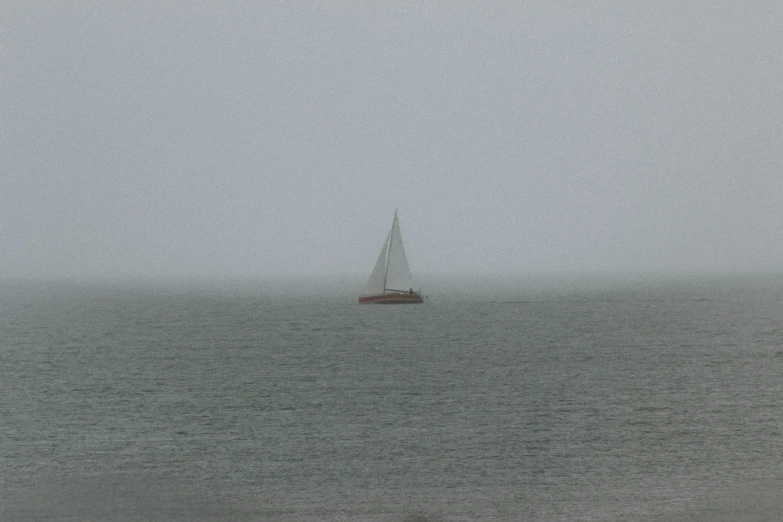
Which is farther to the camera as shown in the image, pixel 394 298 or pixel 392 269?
pixel 394 298

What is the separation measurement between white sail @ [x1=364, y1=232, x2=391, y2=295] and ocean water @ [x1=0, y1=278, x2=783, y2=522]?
39.3 metres

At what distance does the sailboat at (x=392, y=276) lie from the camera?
142125 mm

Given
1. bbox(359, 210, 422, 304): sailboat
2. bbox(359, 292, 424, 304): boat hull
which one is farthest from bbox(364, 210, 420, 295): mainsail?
bbox(359, 292, 424, 304): boat hull

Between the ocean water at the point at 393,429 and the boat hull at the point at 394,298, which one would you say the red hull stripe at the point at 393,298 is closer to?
the boat hull at the point at 394,298

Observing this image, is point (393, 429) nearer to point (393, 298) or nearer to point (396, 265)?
point (396, 265)

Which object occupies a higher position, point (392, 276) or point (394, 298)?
point (392, 276)

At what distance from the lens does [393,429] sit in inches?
2005

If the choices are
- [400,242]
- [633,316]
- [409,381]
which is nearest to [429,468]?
[409,381]

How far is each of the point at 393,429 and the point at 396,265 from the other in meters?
93.9

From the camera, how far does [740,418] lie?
54.1 meters

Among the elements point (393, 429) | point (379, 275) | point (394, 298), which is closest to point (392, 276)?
point (379, 275)

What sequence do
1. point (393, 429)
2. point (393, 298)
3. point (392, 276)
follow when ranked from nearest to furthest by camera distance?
point (393, 429) < point (392, 276) < point (393, 298)

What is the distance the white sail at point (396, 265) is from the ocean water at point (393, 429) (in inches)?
1491

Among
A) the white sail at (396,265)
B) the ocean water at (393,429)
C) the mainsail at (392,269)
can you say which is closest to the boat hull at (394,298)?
the mainsail at (392,269)
